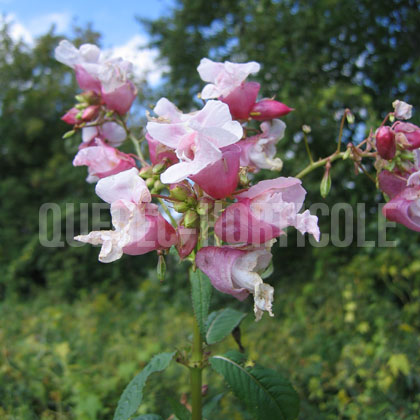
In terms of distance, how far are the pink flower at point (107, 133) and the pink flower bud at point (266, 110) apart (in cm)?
29

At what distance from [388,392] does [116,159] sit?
1397 millimetres

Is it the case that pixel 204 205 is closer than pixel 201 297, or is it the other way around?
pixel 204 205

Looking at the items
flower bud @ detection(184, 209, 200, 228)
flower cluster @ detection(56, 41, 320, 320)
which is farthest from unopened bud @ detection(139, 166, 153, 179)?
flower bud @ detection(184, 209, 200, 228)

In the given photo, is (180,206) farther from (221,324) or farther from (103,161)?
(221,324)

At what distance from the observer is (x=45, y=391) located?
5.49 feet

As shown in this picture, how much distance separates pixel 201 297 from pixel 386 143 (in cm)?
37

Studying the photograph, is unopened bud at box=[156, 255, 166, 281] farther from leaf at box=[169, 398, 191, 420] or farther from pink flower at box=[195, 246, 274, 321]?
leaf at box=[169, 398, 191, 420]

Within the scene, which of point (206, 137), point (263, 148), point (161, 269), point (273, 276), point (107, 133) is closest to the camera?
point (206, 137)

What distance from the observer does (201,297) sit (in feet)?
2.18

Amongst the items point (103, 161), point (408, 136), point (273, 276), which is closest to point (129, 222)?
point (103, 161)


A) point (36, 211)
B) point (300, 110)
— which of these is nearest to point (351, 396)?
point (300, 110)

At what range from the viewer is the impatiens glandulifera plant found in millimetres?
497

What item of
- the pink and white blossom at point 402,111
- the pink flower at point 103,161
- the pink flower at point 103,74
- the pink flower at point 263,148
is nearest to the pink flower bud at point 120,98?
the pink flower at point 103,74

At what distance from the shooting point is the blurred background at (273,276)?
168 cm
